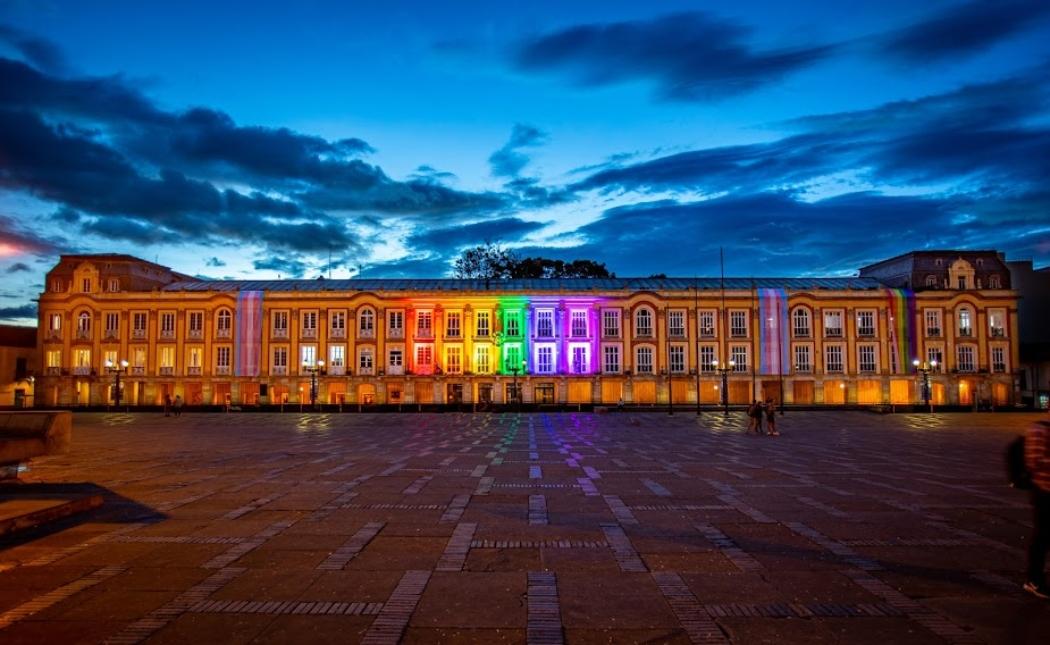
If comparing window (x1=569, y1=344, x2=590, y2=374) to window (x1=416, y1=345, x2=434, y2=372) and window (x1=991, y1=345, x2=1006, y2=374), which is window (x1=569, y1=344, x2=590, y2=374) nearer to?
window (x1=416, y1=345, x2=434, y2=372)

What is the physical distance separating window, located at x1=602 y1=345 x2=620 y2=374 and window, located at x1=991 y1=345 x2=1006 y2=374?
126 ft

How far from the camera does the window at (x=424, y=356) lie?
68750 mm

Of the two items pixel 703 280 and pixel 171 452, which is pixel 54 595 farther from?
pixel 703 280

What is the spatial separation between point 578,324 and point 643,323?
6.77 metres

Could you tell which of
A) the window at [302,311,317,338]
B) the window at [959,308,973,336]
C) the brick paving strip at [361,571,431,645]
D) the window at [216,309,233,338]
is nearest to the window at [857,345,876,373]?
the window at [959,308,973,336]

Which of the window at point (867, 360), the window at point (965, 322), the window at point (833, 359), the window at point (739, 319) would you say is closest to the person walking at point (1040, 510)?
the window at point (739, 319)

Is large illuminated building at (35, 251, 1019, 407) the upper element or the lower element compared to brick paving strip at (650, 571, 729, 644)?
upper

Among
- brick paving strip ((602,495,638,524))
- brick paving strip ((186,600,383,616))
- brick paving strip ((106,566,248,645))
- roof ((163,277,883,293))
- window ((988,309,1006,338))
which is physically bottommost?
brick paving strip ((602,495,638,524))

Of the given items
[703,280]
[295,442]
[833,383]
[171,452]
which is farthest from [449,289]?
[171,452]

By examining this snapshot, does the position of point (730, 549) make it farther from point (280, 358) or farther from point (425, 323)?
point (280, 358)

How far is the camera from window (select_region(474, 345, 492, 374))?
2692 inches

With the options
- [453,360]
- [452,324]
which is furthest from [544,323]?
[453,360]

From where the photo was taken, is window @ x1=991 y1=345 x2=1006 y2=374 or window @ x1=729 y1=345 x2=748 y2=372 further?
window @ x1=729 y1=345 x2=748 y2=372

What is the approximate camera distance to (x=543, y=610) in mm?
6789
